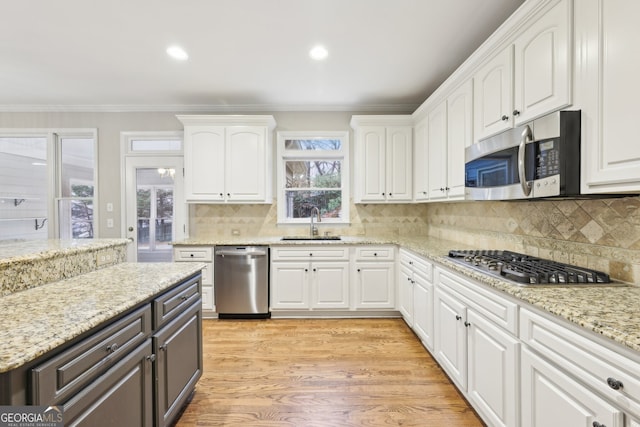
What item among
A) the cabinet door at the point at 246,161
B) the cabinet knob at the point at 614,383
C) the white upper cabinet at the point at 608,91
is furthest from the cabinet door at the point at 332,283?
the cabinet knob at the point at 614,383

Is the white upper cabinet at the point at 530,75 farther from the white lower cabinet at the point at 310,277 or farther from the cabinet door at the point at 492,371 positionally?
the white lower cabinet at the point at 310,277

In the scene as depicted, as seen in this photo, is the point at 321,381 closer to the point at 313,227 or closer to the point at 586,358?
the point at 586,358

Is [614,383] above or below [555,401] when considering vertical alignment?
above

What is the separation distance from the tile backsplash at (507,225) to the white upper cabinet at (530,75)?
64 cm

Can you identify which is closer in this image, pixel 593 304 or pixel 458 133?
pixel 593 304

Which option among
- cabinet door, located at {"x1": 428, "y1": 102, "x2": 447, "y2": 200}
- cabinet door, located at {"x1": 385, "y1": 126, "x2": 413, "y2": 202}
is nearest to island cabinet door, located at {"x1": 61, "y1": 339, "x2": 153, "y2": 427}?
cabinet door, located at {"x1": 428, "y1": 102, "x2": 447, "y2": 200}

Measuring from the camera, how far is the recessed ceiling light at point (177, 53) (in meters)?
2.48

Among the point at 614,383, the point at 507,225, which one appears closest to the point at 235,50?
the point at 507,225

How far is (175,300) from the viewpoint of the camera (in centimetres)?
165

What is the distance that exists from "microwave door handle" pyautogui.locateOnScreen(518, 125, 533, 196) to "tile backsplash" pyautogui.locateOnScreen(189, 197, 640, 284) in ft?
1.51

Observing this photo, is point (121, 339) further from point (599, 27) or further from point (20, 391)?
point (599, 27)

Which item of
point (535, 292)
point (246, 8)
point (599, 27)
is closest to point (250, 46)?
point (246, 8)

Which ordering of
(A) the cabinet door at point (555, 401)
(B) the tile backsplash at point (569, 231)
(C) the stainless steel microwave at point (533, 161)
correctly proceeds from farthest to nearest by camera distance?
(B) the tile backsplash at point (569, 231) < (C) the stainless steel microwave at point (533, 161) < (A) the cabinet door at point (555, 401)

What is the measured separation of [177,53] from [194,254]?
203 cm
